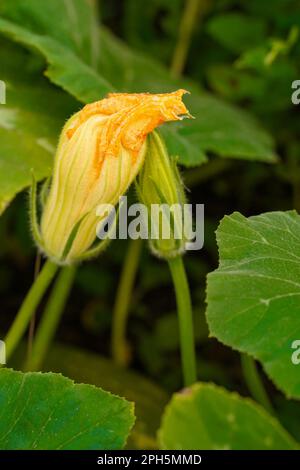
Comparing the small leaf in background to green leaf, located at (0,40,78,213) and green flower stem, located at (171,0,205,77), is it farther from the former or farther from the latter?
green leaf, located at (0,40,78,213)

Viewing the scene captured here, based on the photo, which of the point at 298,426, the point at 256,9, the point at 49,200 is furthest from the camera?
the point at 256,9

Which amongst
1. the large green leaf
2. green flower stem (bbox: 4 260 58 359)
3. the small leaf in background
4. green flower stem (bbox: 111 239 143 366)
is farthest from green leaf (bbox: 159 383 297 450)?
the small leaf in background

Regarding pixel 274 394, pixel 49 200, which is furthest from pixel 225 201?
pixel 49 200

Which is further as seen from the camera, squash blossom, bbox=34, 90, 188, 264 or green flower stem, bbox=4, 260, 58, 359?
green flower stem, bbox=4, 260, 58, 359

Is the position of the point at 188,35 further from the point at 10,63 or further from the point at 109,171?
the point at 109,171

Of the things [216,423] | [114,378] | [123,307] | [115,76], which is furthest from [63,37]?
[216,423]

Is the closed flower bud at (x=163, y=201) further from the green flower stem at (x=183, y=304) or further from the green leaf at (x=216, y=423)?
the green leaf at (x=216, y=423)
